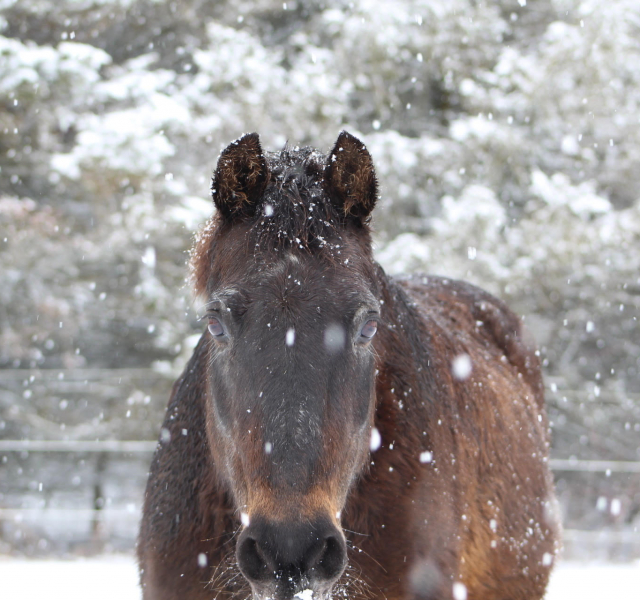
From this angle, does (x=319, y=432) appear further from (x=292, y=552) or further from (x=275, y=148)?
(x=275, y=148)

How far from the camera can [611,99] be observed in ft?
33.4

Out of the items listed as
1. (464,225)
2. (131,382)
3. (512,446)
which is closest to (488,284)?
(464,225)

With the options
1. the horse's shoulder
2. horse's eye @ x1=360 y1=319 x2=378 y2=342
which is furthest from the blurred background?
horse's eye @ x1=360 y1=319 x2=378 y2=342

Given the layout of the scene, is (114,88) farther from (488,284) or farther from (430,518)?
(430,518)

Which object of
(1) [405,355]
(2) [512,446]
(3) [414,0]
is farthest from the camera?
(3) [414,0]

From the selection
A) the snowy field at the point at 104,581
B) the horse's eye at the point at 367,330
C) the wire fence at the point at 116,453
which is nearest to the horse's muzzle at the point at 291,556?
the horse's eye at the point at 367,330

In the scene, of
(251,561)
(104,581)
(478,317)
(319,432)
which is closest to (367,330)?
(319,432)

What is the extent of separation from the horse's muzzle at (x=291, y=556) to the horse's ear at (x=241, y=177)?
117 centimetres

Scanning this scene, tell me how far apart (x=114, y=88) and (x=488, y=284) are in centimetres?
589

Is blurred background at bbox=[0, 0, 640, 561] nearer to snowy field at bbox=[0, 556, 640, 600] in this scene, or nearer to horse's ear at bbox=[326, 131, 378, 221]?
snowy field at bbox=[0, 556, 640, 600]

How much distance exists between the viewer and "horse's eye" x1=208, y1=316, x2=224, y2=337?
2.34m

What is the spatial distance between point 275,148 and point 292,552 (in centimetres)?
828

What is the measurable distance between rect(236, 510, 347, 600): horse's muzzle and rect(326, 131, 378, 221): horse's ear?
3.97 ft

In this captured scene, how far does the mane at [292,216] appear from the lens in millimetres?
2365
